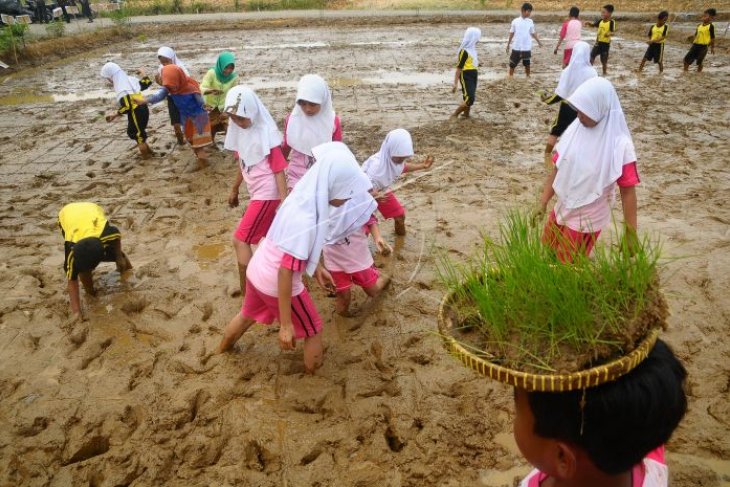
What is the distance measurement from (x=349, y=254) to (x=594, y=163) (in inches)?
69.2

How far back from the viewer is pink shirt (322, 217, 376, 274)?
3.72 meters

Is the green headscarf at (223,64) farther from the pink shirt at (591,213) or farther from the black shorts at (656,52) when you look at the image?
the black shorts at (656,52)

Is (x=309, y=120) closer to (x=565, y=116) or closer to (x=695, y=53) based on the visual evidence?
(x=565, y=116)

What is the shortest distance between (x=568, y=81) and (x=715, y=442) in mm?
4699

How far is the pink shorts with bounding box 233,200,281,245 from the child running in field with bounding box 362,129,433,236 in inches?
38.2

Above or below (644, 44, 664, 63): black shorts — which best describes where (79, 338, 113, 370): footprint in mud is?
below

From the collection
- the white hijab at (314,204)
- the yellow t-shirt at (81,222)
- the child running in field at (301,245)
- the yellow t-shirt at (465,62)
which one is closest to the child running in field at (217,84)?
the yellow t-shirt at (81,222)

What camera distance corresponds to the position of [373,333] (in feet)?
12.3

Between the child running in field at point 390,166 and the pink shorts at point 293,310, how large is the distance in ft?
5.19

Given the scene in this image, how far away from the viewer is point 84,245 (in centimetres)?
391

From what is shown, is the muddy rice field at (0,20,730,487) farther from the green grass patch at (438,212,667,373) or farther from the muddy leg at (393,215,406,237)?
the green grass patch at (438,212,667,373)

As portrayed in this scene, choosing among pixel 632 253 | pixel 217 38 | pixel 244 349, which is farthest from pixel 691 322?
pixel 217 38

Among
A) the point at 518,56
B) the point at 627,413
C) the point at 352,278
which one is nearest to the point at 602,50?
the point at 518,56

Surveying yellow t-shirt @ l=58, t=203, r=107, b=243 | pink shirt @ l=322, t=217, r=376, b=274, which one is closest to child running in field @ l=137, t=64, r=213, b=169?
yellow t-shirt @ l=58, t=203, r=107, b=243
